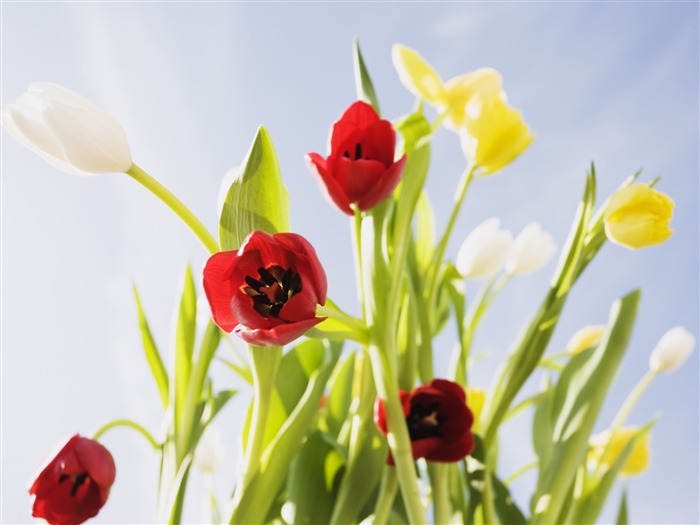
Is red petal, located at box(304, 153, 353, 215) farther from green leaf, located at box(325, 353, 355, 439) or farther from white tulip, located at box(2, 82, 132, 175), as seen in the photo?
green leaf, located at box(325, 353, 355, 439)

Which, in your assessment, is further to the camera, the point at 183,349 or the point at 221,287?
the point at 183,349

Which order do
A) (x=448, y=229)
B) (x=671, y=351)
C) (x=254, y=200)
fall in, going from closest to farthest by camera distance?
(x=254, y=200) → (x=448, y=229) → (x=671, y=351)

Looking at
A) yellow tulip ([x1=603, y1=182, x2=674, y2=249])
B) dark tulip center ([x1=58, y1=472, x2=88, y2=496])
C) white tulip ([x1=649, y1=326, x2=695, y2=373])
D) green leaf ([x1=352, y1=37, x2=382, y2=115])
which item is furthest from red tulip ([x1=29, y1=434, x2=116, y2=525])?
white tulip ([x1=649, y1=326, x2=695, y2=373])

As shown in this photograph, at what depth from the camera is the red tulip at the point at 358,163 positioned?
0.61 meters

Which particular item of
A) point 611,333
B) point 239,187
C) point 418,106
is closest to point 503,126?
point 418,106

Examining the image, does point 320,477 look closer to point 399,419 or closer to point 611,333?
point 399,419

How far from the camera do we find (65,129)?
547 millimetres

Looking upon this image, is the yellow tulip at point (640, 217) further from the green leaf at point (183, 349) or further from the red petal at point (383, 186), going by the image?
the green leaf at point (183, 349)

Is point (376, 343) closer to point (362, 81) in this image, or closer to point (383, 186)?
point (383, 186)

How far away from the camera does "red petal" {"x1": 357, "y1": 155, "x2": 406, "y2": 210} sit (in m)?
0.61

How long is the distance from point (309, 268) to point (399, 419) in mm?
284

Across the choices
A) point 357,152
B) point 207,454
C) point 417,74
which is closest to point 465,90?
point 417,74

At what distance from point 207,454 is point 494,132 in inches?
23.9

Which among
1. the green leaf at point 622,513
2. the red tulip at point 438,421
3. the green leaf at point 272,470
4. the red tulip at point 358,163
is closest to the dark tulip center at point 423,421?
the red tulip at point 438,421
